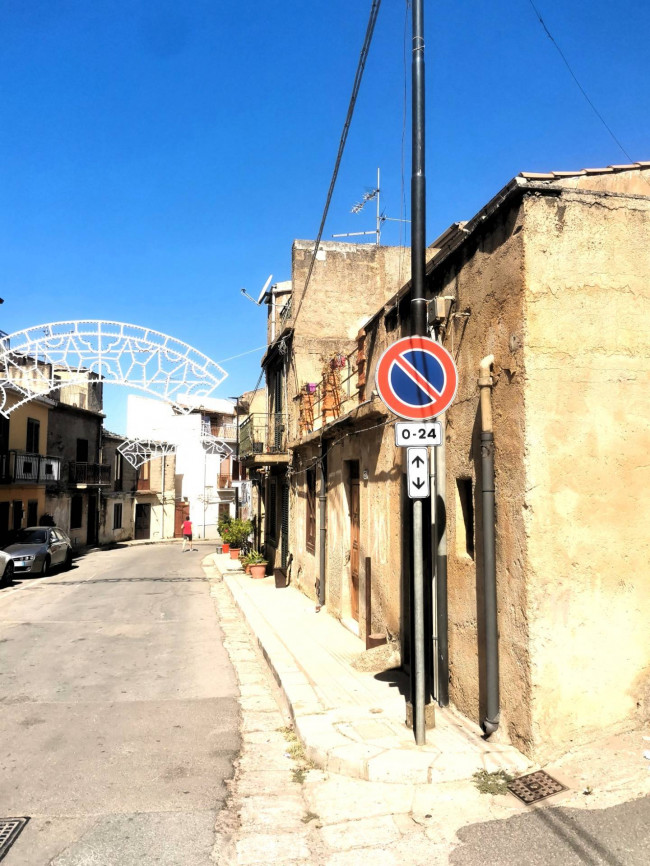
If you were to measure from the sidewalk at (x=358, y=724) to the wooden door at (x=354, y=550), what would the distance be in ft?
1.62

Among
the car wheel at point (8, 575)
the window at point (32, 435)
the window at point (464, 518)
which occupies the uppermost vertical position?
the window at point (32, 435)

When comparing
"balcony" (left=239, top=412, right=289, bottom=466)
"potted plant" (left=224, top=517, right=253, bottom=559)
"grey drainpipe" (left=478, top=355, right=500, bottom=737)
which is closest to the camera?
"grey drainpipe" (left=478, top=355, right=500, bottom=737)

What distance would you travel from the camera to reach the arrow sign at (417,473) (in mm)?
5145

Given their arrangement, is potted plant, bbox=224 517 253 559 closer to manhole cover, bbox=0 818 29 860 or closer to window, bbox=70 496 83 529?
window, bbox=70 496 83 529

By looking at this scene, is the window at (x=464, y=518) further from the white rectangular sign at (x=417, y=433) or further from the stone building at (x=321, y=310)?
the stone building at (x=321, y=310)

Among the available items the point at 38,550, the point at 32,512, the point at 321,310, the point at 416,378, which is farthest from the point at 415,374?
the point at 32,512

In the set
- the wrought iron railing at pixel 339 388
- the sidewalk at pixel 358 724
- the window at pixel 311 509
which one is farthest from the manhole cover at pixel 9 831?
the window at pixel 311 509

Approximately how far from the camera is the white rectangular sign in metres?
5.22

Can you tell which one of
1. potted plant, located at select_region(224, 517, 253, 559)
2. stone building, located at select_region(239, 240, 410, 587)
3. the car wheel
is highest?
stone building, located at select_region(239, 240, 410, 587)

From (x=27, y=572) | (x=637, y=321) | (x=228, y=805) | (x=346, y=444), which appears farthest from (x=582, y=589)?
(x=27, y=572)

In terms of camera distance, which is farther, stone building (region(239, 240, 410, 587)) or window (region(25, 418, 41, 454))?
window (region(25, 418, 41, 454))

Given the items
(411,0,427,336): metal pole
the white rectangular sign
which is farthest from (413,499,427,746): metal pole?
(411,0,427,336): metal pole

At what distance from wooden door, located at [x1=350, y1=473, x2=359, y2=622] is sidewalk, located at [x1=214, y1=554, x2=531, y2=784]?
1.62 feet

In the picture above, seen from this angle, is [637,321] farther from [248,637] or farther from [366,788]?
[248,637]
